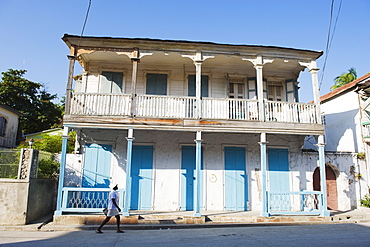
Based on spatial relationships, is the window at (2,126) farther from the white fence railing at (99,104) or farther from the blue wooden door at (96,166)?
the white fence railing at (99,104)

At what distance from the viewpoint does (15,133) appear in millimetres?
17531

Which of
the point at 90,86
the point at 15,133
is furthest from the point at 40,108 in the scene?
the point at 90,86

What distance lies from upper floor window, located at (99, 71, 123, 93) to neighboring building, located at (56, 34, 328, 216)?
4 centimetres

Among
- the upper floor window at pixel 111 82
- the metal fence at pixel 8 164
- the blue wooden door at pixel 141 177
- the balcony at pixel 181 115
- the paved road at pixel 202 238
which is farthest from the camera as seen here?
the upper floor window at pixel 111 82

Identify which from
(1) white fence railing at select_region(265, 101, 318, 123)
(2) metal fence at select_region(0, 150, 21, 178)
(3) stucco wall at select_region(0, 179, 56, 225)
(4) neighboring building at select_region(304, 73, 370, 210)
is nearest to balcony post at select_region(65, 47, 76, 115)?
(2) metal fence at select_region(0, 150, 21, 178)

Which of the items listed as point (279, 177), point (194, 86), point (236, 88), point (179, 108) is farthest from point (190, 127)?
point (279, 177)

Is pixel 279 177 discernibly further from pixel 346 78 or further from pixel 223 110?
pixel 346 78

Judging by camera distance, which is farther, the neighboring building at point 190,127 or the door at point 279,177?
the door at point 279,177

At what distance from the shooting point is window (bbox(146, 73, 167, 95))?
12297 millimetres

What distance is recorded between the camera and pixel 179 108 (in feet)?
35.3

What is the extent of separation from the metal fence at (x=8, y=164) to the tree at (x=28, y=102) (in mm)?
15059

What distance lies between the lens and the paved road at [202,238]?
6.46 metres

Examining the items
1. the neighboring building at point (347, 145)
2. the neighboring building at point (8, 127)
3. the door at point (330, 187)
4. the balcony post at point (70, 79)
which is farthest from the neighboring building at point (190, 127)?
the neighboring building at point (8, 127)

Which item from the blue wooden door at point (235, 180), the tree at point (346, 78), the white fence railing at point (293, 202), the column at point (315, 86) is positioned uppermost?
the tree at point (346, 78)
